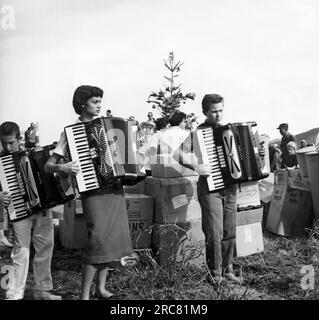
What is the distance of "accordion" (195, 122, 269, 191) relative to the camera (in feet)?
12.3

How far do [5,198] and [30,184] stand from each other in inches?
8.1

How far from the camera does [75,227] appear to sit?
5117 mm

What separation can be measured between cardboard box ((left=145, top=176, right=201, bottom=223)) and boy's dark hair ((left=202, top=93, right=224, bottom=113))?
730 millimetres

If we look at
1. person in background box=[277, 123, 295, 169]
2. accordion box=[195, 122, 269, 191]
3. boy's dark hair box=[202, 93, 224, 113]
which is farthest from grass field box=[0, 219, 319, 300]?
person in background box=[277, 123, 295, 169]

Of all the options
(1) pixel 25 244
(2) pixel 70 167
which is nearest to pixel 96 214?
(2) pixel 70 167

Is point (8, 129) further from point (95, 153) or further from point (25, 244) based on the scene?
point (25, 244)

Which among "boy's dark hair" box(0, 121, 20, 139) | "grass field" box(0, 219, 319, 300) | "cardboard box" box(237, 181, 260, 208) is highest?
"boy's dark hair" box(0, 121, 20, 139)

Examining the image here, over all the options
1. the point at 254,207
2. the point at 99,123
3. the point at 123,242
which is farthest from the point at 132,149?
the point at 254,207

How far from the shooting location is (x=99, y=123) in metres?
3.17

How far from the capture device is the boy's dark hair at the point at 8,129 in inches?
136

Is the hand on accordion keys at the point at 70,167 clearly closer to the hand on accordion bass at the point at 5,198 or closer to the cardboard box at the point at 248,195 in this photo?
the hand on accordion bass at the point at 5,198

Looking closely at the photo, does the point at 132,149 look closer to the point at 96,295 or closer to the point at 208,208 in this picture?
the point at 208,208

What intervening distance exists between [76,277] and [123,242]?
1.22 metres

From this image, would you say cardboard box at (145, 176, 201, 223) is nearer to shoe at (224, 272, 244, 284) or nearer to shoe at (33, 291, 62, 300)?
shoe at (224, 272, 244, 284)
